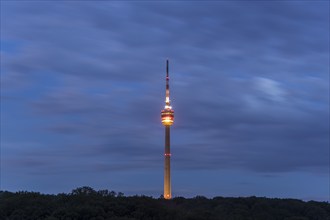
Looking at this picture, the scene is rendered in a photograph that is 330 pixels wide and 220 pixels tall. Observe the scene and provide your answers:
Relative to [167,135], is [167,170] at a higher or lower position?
lower

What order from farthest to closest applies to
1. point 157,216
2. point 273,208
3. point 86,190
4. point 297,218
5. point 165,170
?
point 165,170
point 273,208
point 297,218
point 86,190
point 157,216

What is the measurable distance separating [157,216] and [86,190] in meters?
25.0

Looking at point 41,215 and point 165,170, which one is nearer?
point 41,215

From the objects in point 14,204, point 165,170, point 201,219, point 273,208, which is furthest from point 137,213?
point 165,170

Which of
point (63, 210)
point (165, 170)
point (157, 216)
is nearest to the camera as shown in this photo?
point (63, 210)

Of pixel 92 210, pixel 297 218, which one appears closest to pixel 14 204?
pixel 92 210

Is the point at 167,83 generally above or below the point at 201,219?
above

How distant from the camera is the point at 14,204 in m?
70.7

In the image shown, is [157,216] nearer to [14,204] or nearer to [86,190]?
[14,204]

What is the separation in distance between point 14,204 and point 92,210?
9.48 metres

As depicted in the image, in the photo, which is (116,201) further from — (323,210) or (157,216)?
(323,210)

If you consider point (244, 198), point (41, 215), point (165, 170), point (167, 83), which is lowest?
point (41, 215)

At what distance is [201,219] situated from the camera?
74.1m

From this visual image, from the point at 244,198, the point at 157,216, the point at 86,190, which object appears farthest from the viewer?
the point at 244,198
